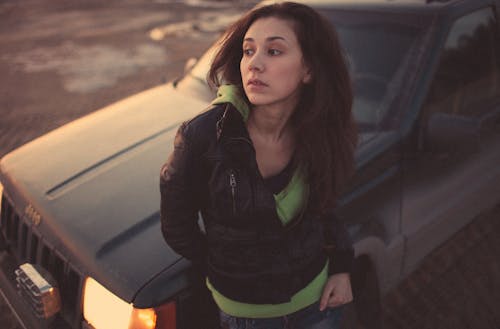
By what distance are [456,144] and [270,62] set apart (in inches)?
47.3

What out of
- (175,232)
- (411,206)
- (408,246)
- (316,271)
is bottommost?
(408,246)

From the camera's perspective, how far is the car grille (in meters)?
1.81

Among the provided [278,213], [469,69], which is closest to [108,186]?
[278,213]

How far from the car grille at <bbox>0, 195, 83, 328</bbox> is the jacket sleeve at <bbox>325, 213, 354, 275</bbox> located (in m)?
0.93

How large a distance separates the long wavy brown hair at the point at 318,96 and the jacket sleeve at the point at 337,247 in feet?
0.35

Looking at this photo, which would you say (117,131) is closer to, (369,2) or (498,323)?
(369,2)

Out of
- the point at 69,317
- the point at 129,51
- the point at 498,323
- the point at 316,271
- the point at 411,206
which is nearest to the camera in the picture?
the point at 316,271

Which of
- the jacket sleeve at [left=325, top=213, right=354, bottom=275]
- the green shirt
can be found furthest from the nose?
the jacket sleeve at [left=325, top=213, right=354, bottom=275]

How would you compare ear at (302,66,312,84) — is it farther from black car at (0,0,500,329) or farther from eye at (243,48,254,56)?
black car at (0,0,500,329)

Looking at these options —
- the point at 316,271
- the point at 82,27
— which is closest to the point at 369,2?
the point at 316,271

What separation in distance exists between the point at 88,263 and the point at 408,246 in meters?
1.61

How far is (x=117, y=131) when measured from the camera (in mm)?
2553

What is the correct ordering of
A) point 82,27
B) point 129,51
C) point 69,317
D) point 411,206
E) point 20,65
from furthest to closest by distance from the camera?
point 82,27 < point 129,51 < point 20,65 < point 411,206 < point 69,317

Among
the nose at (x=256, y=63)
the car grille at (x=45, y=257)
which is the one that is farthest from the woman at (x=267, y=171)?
the car grille at (x=45, y=257)
